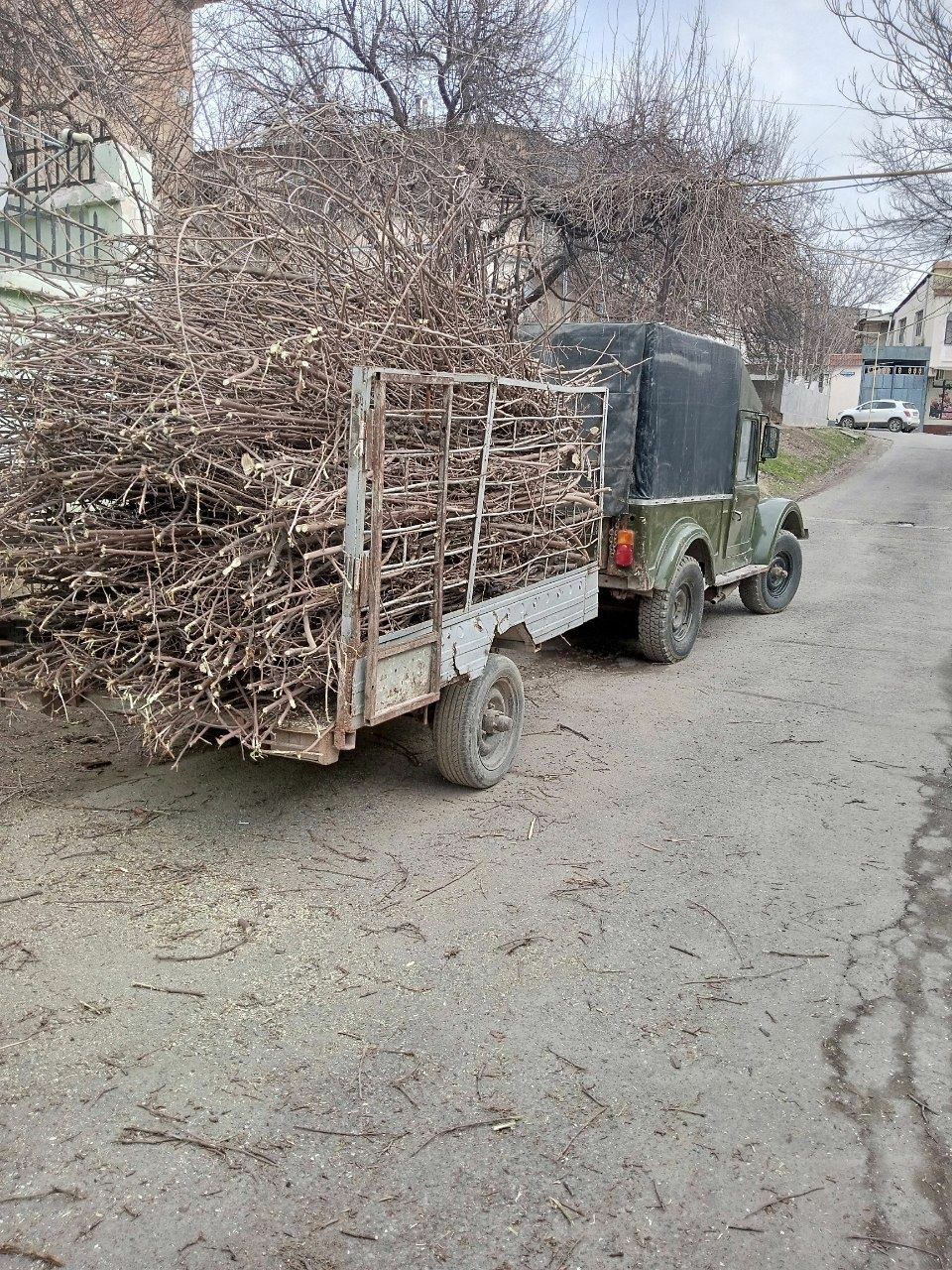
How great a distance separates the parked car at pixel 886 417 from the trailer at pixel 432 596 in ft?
155

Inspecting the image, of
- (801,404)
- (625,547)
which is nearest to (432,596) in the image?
(625,547)

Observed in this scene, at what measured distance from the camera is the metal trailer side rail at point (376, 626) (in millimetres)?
4207

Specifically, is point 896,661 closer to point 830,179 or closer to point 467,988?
A: point 467,988

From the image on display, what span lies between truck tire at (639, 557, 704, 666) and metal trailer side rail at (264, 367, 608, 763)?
249 centimetres

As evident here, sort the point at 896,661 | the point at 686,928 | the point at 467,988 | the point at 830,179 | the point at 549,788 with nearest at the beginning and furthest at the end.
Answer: the point at 467,988 < the point at 686,928 < the point at 549,788 < the point at 896,661 < the point at 830,179

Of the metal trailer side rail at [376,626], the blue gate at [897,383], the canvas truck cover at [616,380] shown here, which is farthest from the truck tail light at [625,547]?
the blue gate at [897,383]

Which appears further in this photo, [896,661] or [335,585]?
[896,661]

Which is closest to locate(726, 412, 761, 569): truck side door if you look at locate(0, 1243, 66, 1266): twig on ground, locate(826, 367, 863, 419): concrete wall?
locate(0, 1243, 66, 1266): twig on ground

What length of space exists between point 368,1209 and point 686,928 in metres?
1.88

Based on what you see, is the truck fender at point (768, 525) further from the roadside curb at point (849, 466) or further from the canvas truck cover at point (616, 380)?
the roadside curb at point (849, 466)

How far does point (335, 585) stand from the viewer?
423 cm

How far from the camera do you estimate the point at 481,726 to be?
5410mm

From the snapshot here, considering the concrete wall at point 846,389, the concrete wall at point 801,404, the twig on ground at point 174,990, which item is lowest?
the twig on ground at point 174,990

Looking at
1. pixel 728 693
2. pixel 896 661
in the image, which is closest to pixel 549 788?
pixel 728 693
